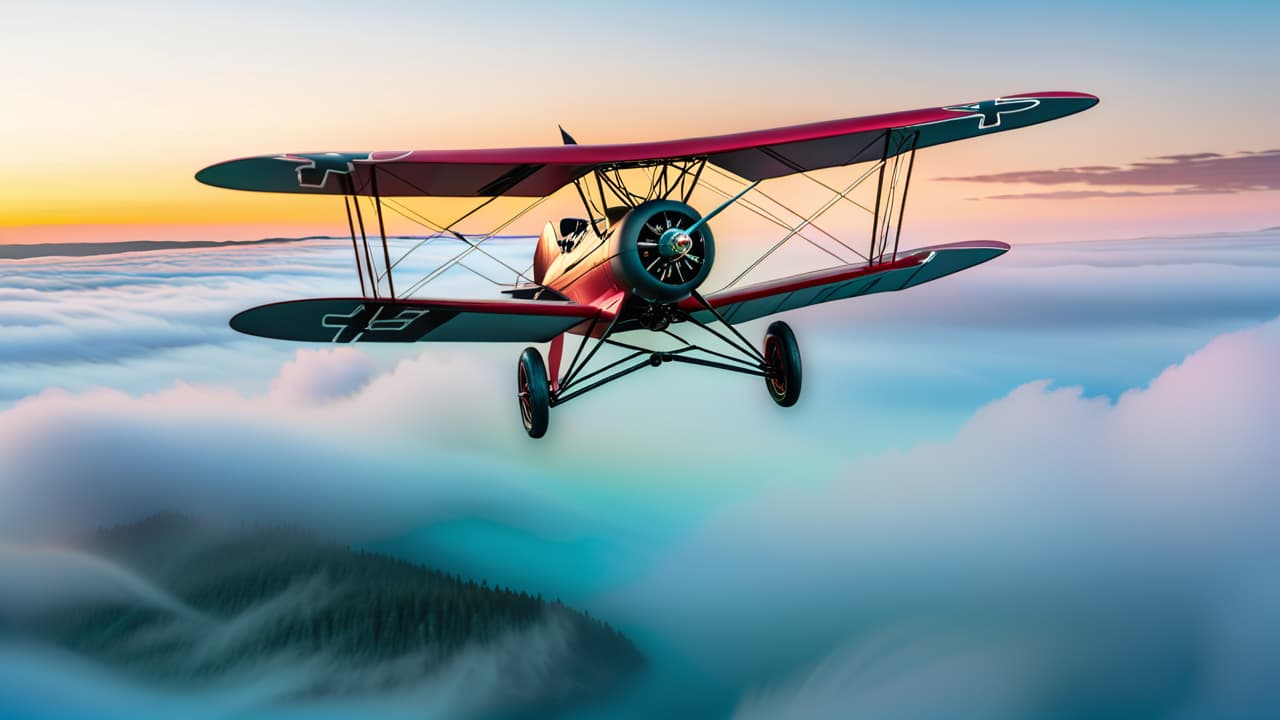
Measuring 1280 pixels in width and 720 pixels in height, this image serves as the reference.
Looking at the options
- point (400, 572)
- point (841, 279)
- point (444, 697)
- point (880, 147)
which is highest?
point (880, 147)

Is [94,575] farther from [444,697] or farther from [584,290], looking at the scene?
[584,290]

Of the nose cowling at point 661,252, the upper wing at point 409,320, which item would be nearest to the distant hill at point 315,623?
the upper wing at point 409,320

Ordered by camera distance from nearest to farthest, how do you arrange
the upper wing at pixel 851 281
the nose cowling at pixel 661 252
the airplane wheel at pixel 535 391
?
the nose cowling at pixel 661 252 < the airplane wheel at pixel 535 391 < the upper wing at pixel 851 281

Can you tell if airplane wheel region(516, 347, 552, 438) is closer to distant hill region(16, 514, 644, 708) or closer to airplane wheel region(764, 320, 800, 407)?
airplane wheel region(764, 320, 800, 407)

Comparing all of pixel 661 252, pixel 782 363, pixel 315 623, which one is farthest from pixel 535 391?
pixel 315 623

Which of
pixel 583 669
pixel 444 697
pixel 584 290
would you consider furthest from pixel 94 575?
pixel 584 290

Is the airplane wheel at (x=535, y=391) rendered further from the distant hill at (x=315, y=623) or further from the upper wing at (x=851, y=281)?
the distant hill at (x=315, y=623)
